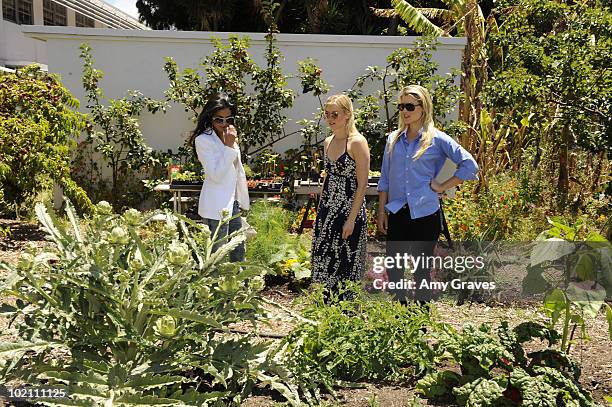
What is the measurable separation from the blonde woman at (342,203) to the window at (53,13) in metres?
19.5

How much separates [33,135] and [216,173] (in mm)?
3554

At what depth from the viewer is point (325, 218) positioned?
4.82 meters

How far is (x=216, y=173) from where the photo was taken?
4.88m

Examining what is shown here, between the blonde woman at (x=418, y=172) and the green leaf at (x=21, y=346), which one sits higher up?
the blonde woman at (x=418, y=172)

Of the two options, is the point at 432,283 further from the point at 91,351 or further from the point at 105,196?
the point at 105,196

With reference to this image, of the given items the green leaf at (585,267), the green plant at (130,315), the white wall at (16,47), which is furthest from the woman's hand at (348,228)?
the white wall at (16,47)

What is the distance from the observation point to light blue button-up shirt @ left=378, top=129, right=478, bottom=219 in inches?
174

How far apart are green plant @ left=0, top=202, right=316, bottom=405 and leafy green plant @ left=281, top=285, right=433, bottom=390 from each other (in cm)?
26

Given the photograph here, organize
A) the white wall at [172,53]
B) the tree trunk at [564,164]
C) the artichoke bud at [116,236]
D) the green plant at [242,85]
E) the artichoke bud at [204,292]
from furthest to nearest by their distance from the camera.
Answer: the white wall at [172,53], the green plant at [242,85], the tree trunk at [564,164], the artichoke bud at [204,292], the artichoke bud at [116,236]

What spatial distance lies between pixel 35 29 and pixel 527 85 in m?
6.93

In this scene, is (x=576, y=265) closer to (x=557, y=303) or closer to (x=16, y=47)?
(x=557, y=303)

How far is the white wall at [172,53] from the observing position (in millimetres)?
9492

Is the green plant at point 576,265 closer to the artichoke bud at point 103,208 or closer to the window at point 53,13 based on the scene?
the artichoke bud at point 103,208

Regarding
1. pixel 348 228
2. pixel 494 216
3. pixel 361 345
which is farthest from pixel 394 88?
pixel 361 345
